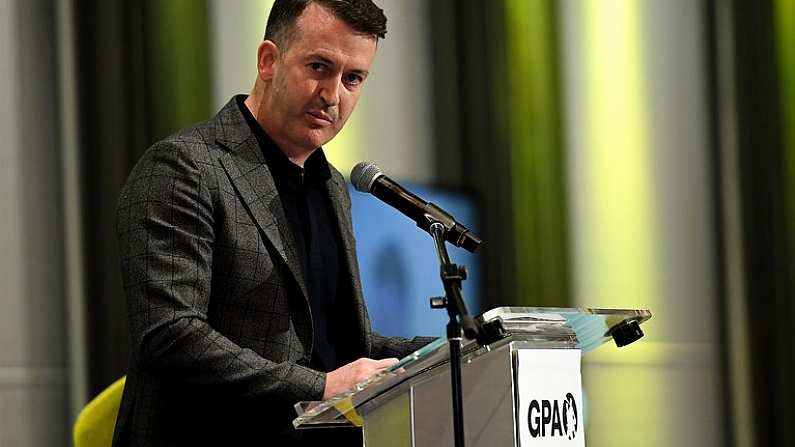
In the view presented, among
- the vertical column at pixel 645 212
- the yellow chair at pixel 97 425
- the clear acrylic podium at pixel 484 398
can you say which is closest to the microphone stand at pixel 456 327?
the clear acrylic podium at pixel 484 398

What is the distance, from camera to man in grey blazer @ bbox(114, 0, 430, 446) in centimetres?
184

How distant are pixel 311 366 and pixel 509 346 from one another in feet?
1.64

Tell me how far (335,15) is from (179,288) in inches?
23.2

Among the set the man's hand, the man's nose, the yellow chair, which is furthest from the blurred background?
the man's hand

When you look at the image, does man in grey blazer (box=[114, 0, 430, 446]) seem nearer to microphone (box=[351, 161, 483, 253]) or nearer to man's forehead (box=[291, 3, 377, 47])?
man's forehead (box=[291, 3, 377, 47])

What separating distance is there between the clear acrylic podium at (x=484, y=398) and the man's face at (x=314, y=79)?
24.4 inches

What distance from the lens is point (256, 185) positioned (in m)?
2.05

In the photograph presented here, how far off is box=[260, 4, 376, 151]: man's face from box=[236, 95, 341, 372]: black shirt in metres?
0.05

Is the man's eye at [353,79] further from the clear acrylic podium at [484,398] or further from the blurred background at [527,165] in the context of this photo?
the blurred background at [527,165]

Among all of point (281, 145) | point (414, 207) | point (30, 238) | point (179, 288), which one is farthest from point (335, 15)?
point (30, 238)

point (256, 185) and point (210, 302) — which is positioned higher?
point (256, 185)

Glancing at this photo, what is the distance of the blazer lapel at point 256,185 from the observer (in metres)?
2.00

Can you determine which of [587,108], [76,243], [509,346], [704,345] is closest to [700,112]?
[587,108]

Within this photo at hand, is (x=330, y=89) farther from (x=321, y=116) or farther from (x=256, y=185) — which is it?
(x=256, y=185)
